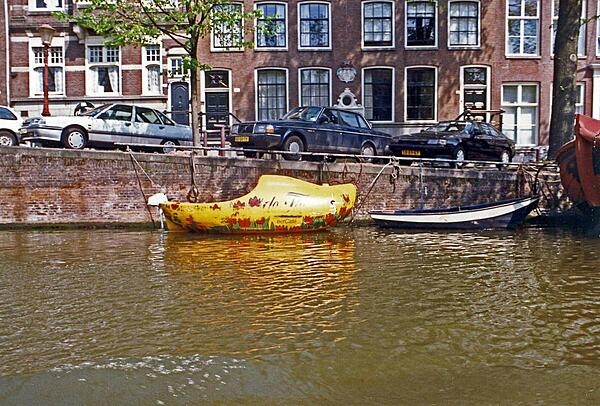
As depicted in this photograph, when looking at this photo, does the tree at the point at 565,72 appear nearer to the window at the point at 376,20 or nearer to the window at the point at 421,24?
the window at the point at 421,24

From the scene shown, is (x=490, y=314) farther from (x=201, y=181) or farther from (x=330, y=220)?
(x=201, y=181)

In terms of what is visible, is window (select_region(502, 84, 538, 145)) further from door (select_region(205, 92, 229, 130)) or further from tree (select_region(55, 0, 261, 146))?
tree (select_region(55, 0, 261, 146))

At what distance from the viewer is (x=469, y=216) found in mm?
16453

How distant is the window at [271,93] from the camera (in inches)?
1124

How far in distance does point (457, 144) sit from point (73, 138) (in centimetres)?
1030

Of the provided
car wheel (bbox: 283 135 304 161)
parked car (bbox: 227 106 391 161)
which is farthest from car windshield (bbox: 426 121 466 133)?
car wheel (bbox: 283 135 304 161)

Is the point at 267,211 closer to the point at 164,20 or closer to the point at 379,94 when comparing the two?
the point at 164,20

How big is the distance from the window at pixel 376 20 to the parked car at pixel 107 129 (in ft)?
36.2

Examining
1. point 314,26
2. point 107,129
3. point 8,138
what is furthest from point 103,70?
point 107,129

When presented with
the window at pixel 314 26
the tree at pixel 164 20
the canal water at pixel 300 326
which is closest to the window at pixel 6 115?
the tree at pixel 164 20

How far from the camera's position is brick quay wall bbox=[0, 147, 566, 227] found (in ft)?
55.0

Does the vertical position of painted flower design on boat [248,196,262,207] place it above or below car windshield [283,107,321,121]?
below

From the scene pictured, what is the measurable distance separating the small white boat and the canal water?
270 centimetres

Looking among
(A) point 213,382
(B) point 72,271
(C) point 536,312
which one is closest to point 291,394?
(A) point 213,382
